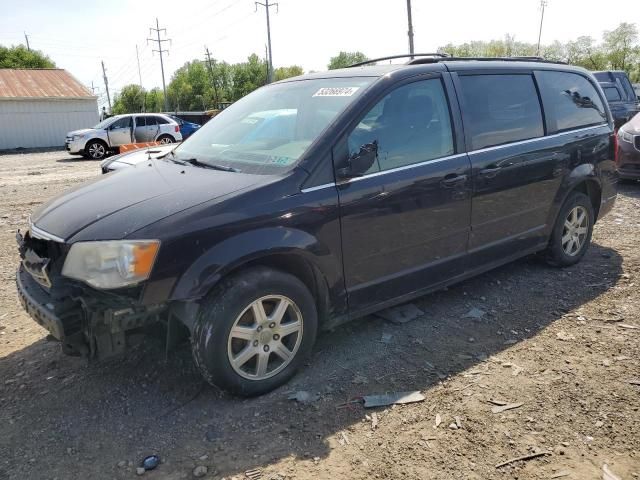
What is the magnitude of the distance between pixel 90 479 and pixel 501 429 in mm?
2071

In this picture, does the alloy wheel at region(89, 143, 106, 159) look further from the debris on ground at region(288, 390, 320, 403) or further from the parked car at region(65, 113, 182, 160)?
the debris on ground at region(288, 390, 320, 403)

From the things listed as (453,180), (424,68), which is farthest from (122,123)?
(453,180)

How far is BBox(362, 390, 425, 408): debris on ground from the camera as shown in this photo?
2.95 meters

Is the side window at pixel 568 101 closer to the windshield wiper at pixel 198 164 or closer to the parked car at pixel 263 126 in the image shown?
the parked car at pixel 263 126

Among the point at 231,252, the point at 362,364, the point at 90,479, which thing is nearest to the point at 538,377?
the point at 362,364

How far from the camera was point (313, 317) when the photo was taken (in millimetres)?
3143

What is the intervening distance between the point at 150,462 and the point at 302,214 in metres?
1.51

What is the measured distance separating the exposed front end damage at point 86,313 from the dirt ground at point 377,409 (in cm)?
32

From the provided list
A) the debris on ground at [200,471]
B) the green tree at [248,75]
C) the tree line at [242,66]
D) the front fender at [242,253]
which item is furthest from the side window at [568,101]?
the green tree at [248,75]

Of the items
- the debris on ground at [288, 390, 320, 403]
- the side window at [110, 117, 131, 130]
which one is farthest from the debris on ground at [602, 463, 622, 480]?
the side window at [110, 117, 131, 130]

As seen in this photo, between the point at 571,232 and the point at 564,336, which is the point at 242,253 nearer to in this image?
the point at 564,336

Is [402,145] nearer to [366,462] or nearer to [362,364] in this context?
[362,364]

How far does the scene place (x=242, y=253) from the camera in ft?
9.07

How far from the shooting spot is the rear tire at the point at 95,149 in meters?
19.1
